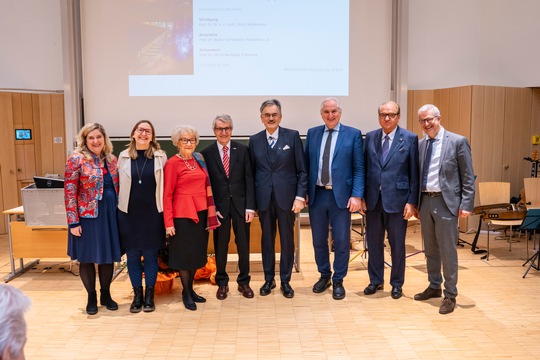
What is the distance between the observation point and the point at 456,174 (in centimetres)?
374

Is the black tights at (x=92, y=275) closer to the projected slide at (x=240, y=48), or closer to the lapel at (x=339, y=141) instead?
the lapel at (x=339, y=141)

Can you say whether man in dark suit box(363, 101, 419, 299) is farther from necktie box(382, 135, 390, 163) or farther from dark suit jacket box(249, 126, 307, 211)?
dark suit jacket box(249, 126, 307, 211)

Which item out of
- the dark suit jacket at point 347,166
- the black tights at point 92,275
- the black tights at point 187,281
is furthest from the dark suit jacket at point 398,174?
the black tights at point 92,275

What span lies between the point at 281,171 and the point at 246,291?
3.60 feet

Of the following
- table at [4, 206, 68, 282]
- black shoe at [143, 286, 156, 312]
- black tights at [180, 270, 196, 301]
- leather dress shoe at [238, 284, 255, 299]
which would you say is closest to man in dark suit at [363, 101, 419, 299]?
leather dress shoe at [238, 284, 255, 299]

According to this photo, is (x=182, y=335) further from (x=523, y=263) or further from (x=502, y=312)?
(x=523, y=263)

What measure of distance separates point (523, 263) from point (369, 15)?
3.75 m

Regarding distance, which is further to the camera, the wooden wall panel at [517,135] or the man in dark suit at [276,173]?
the wooden wall panel at [517,135]

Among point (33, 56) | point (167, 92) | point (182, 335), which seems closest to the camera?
point (182, 335)

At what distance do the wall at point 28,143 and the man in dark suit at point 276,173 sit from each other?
4077mm

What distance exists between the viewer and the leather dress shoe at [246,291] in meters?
4.14

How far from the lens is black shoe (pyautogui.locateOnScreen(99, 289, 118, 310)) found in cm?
388

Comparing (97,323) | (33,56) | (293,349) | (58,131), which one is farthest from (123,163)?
(33,56)

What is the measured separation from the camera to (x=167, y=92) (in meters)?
6.48
